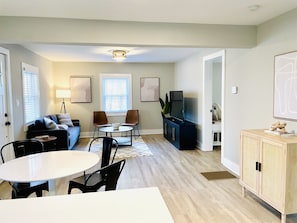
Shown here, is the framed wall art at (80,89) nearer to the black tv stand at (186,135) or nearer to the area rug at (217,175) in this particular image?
the black tv stand at (186,135)

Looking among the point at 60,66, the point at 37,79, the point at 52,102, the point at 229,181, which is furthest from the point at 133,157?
the point at 60,66

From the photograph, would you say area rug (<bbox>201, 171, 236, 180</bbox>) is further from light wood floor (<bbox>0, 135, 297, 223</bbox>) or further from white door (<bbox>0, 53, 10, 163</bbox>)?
white door (<bbox>0, 53, 10, 163</bbox>)

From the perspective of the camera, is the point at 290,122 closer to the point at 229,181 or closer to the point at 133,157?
the point at 229,181

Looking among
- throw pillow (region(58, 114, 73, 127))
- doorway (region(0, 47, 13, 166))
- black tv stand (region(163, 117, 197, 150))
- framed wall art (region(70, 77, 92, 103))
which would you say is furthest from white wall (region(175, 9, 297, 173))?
framed wall art (region(70, 77, 92, 103))

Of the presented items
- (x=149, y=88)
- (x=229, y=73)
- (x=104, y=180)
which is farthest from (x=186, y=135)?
(x=104, y=180)

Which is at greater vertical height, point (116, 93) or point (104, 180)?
point (116, 93)

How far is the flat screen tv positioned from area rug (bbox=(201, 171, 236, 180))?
6.82ft

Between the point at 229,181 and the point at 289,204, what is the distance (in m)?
1.30

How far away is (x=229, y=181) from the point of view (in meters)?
3.70

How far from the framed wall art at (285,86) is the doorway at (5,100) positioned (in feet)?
13.5

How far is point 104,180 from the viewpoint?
7.92 feet

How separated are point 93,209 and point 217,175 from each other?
10.7 feet

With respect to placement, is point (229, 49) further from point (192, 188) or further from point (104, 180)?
point (104, 180)

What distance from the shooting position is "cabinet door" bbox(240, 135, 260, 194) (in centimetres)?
287
